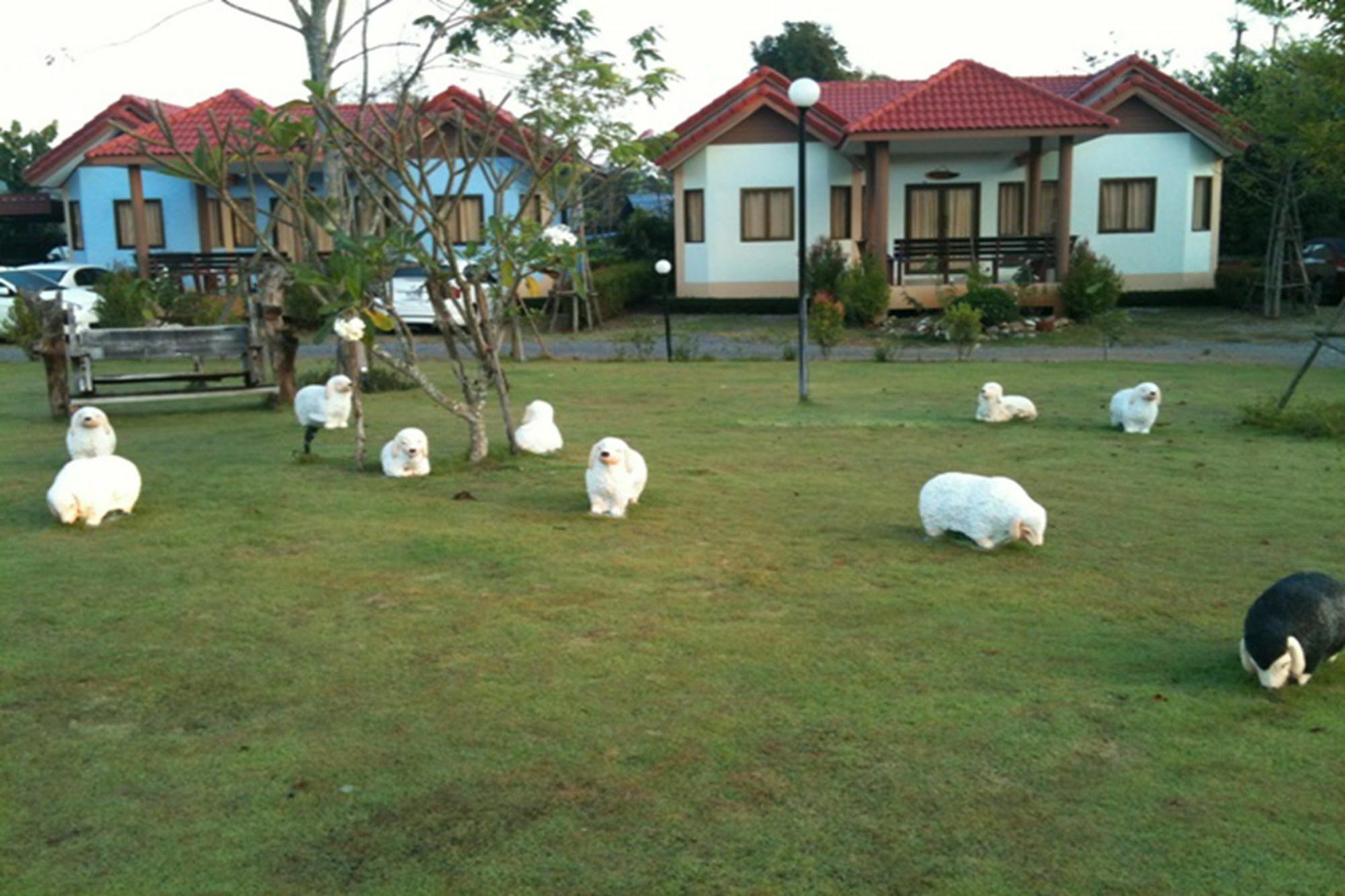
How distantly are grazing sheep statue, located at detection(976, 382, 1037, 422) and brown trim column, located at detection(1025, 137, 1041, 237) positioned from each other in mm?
Result: 16486

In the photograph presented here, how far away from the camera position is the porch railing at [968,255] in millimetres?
27594

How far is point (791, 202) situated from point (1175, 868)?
90.6 ft

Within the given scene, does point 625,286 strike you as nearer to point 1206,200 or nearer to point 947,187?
point 947,187

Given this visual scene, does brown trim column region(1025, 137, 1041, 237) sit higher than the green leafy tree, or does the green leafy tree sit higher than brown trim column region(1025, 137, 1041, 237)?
the green leafy tree

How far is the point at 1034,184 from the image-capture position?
1115 inches

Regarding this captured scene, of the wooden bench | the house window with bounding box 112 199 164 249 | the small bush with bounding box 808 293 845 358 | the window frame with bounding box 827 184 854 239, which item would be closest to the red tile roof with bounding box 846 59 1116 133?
the window frame with bounding box 827 184 854 239

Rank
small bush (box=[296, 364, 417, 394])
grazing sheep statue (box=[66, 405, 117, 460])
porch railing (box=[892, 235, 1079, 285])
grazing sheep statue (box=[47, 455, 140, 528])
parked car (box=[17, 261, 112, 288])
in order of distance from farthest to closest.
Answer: porch railing (box=[892, 235, 1079, 285])
parked car (box=[17, 261, 112, 288])
small bush (box=[296, 364, 417, 394])
grazing sheep statue (box=[66, 405, 117, 460])
grazing sheep statue (box=[47, 455, 140, 528])

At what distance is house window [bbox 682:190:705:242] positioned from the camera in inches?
1204

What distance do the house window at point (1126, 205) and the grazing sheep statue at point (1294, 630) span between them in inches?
1073

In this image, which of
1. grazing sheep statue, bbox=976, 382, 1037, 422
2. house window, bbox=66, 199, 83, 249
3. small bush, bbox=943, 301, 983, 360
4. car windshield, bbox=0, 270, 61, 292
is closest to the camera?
grazing sheep statue, bbox=976, 382, 1037, 422

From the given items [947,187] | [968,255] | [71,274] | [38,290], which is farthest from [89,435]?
[947,187]

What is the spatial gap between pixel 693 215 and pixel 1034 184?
25.1 ft

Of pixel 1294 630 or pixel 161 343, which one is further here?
pixel 161 343

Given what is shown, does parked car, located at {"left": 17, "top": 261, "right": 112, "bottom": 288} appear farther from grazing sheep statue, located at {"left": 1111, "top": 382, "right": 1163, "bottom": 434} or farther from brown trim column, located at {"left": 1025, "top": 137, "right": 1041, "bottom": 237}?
grazing sheep statue, located at {"left": 1111, "top": 382, "right": 1163, "bottom": 434}
